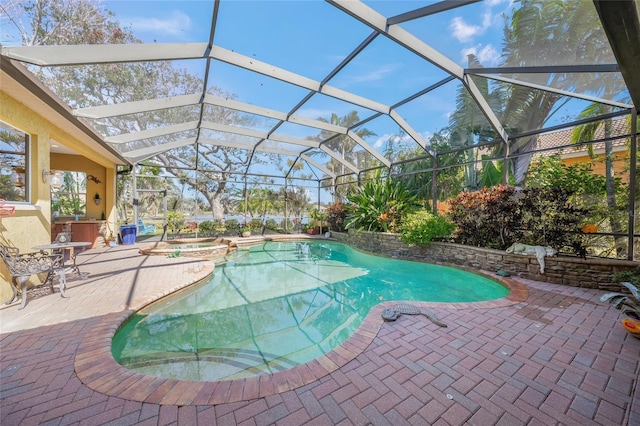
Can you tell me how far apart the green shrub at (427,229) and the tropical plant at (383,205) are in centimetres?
148

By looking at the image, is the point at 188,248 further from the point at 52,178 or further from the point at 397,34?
the point at 397,34

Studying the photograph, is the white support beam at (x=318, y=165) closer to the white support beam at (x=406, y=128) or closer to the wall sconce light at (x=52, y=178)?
the white support beam at (x=406, y=128)

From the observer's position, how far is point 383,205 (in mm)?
10461

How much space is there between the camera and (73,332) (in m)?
3.23

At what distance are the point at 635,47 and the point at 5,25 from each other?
854 centimetres

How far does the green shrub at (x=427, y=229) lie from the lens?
814 cm

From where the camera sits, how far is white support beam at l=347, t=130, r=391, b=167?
1000 cm

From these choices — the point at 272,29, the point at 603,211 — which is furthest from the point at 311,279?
the point at 603,211

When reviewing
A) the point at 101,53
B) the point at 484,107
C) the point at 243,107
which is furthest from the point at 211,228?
the point at 484,107

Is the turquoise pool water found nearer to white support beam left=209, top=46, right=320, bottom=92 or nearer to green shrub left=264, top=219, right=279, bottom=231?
→ white support beam left=209, top=46, right=320, bottom=92

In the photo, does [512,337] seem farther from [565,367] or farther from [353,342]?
[353,342]

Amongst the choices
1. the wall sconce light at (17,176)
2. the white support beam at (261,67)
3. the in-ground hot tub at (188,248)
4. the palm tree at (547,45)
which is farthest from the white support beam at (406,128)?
the wall sconce light at (17,176)

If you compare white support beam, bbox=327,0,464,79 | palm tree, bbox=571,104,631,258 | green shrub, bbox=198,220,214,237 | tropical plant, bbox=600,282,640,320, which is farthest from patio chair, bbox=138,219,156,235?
palm tree, bbox=571,104,631,258

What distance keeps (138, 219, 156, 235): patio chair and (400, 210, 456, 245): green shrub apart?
12.3 m
